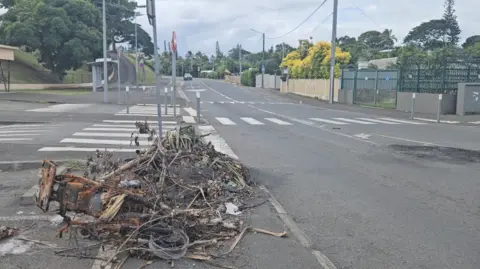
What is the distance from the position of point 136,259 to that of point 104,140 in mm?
8985

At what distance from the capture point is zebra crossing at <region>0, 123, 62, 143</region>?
13312 mm

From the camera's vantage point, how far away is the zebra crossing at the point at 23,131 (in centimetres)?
1331

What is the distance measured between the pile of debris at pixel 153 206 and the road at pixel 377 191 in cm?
94

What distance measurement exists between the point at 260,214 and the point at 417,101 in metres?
22.1

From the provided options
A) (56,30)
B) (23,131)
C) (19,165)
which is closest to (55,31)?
(56,30)

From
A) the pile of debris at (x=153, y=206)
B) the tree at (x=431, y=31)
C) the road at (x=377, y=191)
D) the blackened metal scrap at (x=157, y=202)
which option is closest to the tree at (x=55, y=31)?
the road at (x=377, y=191)

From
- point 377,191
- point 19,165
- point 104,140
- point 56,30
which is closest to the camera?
point 377,191

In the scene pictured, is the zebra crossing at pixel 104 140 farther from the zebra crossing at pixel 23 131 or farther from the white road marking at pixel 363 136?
the white road marking at pixel 363 136

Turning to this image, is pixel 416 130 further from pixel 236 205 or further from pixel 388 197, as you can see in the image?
pixel 236 205

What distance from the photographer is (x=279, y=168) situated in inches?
376

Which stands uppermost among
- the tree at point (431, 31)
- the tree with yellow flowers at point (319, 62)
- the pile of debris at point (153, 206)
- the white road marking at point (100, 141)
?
the tree at point (431, 31)

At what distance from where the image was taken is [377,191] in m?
7.71

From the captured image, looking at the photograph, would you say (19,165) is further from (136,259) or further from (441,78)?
(441,78)

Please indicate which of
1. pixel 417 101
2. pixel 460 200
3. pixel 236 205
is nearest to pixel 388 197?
pixel 460 200
